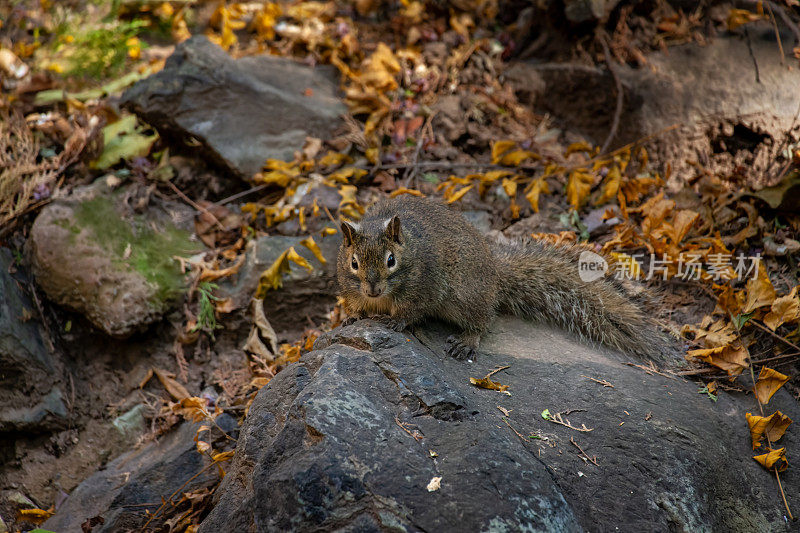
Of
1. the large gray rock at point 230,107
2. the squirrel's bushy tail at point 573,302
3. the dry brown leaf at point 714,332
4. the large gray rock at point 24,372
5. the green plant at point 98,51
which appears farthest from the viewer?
the green plant at point 98,51

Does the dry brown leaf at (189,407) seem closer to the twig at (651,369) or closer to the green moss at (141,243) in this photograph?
the green moss at (141,243)

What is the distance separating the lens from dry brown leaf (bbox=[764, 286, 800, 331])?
3830mm

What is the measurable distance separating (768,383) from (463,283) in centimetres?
183

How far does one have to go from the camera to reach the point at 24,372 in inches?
A: 174

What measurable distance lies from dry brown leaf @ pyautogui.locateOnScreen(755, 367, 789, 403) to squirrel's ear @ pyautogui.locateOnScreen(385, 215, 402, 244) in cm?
225

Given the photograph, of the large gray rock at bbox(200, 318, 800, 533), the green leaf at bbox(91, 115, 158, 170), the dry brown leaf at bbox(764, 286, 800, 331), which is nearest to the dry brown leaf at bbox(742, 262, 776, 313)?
the dry brown leaf at bbox(764, 286, 800, 331)

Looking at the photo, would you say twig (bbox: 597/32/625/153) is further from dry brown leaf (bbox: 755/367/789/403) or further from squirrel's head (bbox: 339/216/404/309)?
squirrel's head (bbox: 339/216/404/309)

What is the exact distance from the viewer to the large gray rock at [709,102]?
17.4 ft

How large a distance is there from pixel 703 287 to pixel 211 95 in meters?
4.43

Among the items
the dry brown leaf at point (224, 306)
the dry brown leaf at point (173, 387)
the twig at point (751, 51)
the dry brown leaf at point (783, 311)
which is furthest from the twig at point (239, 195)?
the twig at point (751, 51)

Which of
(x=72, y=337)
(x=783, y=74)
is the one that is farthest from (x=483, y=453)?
(x=783, y=74)

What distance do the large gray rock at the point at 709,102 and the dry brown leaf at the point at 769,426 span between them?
101 inches

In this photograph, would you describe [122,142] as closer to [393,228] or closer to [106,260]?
[106,260]

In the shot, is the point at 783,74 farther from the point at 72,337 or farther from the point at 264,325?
the point at 72,337
